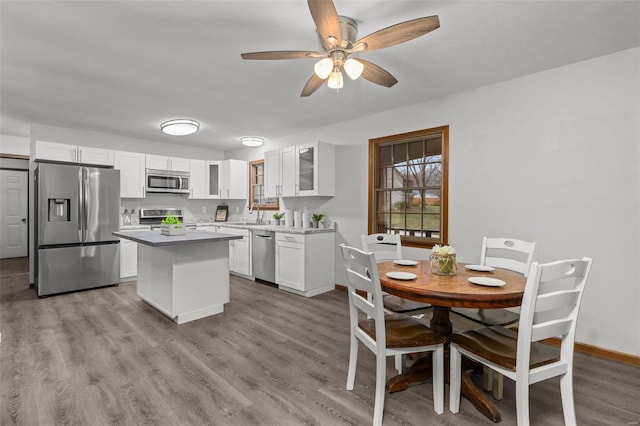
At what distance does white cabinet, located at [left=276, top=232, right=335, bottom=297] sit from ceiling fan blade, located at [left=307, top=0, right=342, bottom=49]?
279cm

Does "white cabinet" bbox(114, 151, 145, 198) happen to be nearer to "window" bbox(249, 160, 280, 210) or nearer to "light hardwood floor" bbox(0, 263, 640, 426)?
"window" bbox(249, 160, 280, 210)

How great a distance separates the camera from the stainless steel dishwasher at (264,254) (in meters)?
4.77

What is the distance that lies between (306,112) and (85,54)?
239 cm

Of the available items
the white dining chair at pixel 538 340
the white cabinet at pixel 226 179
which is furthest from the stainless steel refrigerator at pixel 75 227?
the white dining chair at pixel 538 340

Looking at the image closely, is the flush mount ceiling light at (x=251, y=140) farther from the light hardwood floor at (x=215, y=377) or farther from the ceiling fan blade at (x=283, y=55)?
the ceiling fan blade at (x=283, y=55)

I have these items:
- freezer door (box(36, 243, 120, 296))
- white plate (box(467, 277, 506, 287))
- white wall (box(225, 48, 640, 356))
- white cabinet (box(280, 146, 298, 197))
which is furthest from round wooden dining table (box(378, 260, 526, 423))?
freezer door (box(36, 243, 120, 296))

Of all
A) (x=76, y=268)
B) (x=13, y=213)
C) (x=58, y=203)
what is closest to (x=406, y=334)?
(x=76, y=268)

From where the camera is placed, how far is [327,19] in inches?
67.9

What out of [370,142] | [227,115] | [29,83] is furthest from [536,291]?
[29,83]

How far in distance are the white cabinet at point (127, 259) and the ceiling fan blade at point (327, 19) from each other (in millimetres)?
4582

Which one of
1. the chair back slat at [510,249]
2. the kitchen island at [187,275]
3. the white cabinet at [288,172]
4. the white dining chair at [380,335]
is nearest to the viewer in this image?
the white dining chair at [380,335]

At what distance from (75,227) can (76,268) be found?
57cm

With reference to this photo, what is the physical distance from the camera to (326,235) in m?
4.64

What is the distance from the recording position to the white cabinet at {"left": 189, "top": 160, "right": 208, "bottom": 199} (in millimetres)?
6164
